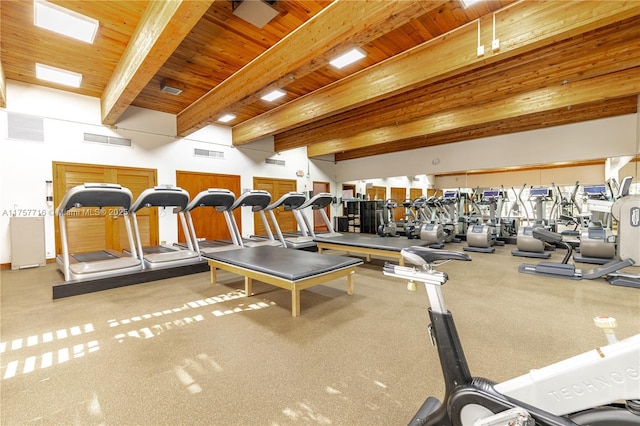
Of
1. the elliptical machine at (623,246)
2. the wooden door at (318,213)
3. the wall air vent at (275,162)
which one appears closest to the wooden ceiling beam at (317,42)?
the elliptical machine at (623,246)

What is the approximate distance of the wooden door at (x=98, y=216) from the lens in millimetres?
5895

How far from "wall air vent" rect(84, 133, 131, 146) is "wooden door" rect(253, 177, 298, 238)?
3.65m

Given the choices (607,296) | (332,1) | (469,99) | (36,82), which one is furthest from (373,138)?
(36,82)

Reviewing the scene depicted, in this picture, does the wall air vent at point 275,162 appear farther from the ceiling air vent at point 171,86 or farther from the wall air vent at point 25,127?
the wall air vent at point 25,127

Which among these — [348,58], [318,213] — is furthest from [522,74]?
[318,213]

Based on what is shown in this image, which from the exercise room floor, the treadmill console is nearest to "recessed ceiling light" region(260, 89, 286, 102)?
the exercise room floor

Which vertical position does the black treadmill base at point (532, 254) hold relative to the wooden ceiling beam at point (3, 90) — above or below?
below

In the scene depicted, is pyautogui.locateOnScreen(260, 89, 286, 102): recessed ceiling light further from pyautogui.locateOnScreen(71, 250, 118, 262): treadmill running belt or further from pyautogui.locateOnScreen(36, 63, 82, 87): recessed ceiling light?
pyautogui.locateOnScreen(71, 250, 118, 262): treadmill running belt

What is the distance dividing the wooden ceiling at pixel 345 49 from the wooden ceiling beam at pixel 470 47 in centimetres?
1

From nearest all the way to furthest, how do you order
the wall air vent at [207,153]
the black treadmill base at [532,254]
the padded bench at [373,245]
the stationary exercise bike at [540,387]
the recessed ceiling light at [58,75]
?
the stationary exercise bike at [540,387]
the padded bench at [373,245]
the recessed ceiling light at [58,75]
the black treadmill base at [532,254]
the wall air vent at [207,153]

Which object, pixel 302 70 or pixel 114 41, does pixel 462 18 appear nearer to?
pixel 302 70

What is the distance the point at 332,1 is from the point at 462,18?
177 cm

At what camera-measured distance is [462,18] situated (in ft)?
12.1

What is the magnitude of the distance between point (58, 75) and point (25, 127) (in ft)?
4.30
